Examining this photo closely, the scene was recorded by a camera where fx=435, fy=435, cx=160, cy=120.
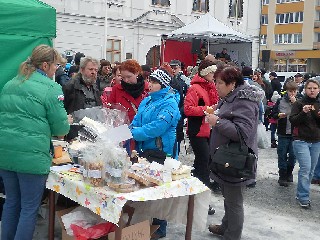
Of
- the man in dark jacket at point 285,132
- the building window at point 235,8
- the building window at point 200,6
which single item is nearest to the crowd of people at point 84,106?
the man in dark jacket at point 285,132

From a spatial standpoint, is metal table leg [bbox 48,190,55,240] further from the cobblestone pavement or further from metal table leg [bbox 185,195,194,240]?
metal table leg [bbox 185,195,194,240]

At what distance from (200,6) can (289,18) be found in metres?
30.1

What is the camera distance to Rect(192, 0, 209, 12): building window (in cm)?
2413

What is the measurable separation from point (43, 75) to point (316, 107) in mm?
3673

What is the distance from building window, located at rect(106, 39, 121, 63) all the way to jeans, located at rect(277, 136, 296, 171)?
15435 millimetres

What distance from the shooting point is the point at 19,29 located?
461cm

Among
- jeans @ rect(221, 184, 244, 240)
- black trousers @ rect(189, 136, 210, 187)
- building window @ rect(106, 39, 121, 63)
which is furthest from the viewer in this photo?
building window @ rect(106, 39, 121, 63)

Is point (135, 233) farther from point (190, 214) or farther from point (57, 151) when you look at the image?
point (57, 151)

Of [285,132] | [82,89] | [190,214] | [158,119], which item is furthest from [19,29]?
[285,132]

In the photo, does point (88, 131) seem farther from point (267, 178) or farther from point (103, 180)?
point (267, 178)

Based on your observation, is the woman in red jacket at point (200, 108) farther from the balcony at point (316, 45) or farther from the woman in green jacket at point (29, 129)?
the balcony at point (316, 45)

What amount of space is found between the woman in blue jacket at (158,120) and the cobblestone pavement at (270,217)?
97 cm

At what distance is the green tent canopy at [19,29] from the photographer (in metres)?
4.50

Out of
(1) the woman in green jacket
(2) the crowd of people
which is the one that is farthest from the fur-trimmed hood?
(1) the woman in green jacket
